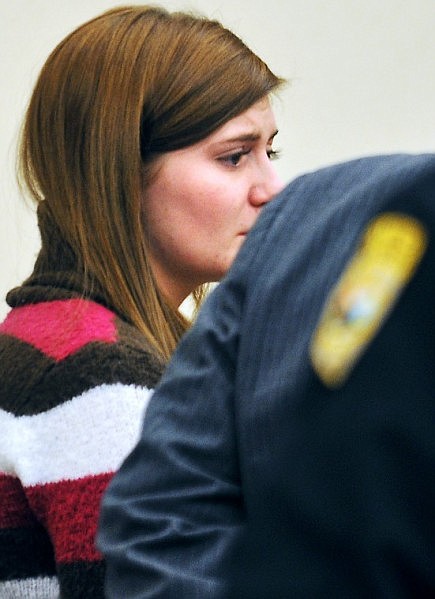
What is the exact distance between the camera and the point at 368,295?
1.30 feet

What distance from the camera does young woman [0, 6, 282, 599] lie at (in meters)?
1.06

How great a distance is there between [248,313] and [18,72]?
5.82 feet

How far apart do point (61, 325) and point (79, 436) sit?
133 millimetres

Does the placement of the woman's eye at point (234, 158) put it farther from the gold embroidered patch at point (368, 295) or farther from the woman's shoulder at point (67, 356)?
the gold embroidered patch at point (368, 295)

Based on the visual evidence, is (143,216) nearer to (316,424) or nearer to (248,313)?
(248,313)

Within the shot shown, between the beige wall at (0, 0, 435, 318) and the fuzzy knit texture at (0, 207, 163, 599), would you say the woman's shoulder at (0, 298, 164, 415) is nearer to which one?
the fuzzy knit texture at (0, 207, 163, 599)

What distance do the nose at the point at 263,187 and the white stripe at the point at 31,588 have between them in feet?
1.72

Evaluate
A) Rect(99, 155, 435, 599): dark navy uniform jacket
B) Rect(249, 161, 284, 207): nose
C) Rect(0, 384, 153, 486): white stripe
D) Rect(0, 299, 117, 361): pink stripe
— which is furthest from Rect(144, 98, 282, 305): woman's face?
Rect(99, 155, 435, 599): dark navy uniform jacket

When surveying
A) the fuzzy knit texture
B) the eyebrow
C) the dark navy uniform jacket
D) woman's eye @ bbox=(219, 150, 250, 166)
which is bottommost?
the fuzzy knit texture

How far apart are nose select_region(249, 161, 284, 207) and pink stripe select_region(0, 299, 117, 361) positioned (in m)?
0.30

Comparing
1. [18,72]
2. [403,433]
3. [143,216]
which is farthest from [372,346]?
[18,72]

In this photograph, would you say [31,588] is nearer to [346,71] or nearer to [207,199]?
[207,199]

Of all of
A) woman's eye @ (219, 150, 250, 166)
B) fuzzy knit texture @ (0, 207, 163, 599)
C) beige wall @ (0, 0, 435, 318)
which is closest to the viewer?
fuzzy knit texture @ (0, 207, 163, 599)

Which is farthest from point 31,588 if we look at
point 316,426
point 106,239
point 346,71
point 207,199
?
point 346,71
